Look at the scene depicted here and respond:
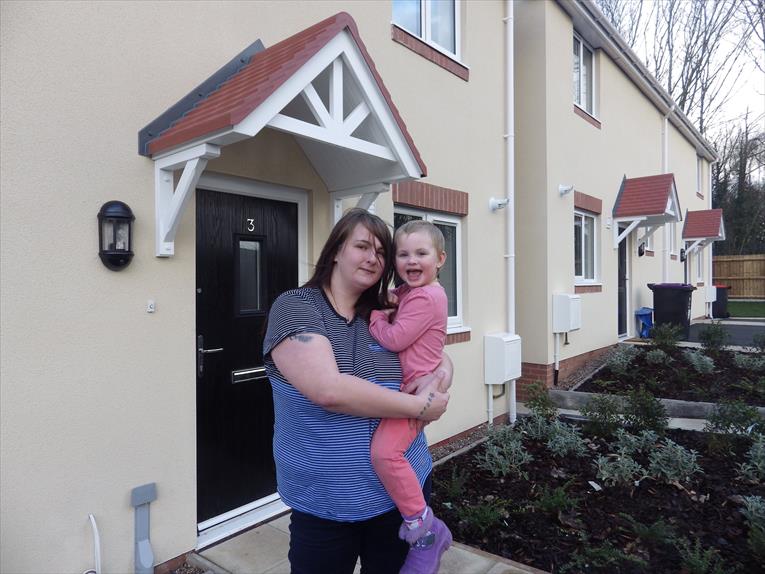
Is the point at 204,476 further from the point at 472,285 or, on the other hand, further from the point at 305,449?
the point at 472,285

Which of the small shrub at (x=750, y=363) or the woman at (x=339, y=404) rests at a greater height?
the woman at (x=339, y=404)

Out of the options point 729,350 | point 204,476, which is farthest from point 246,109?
point 729,350

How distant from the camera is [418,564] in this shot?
171 centimetres

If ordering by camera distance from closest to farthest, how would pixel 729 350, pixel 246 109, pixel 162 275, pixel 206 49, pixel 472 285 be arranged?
pixel 246 109, pixel 162 275, pixel 206 49, pixel 472 285, pixel 729 350

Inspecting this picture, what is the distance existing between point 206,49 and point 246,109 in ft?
3.85

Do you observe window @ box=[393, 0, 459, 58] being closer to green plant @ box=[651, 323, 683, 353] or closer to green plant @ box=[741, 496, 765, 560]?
green plant @ box=[741, 496, 765, 560]

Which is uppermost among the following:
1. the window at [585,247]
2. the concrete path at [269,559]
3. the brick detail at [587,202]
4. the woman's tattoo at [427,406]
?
the brick detail at [587,202]

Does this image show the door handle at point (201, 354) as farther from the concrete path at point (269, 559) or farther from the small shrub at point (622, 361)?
the small shrub at point (622, 361)

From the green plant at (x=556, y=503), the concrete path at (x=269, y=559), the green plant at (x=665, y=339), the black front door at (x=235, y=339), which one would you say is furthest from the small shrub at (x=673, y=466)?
the green plant at (x=665, y=339)

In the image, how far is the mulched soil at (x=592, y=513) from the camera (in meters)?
3.02

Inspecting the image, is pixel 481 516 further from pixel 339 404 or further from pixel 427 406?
pixel 339 404

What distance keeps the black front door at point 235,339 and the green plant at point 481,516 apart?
1.40m

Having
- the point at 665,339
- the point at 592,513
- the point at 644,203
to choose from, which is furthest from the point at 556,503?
the point at 644,203

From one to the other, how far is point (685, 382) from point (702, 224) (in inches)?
395
